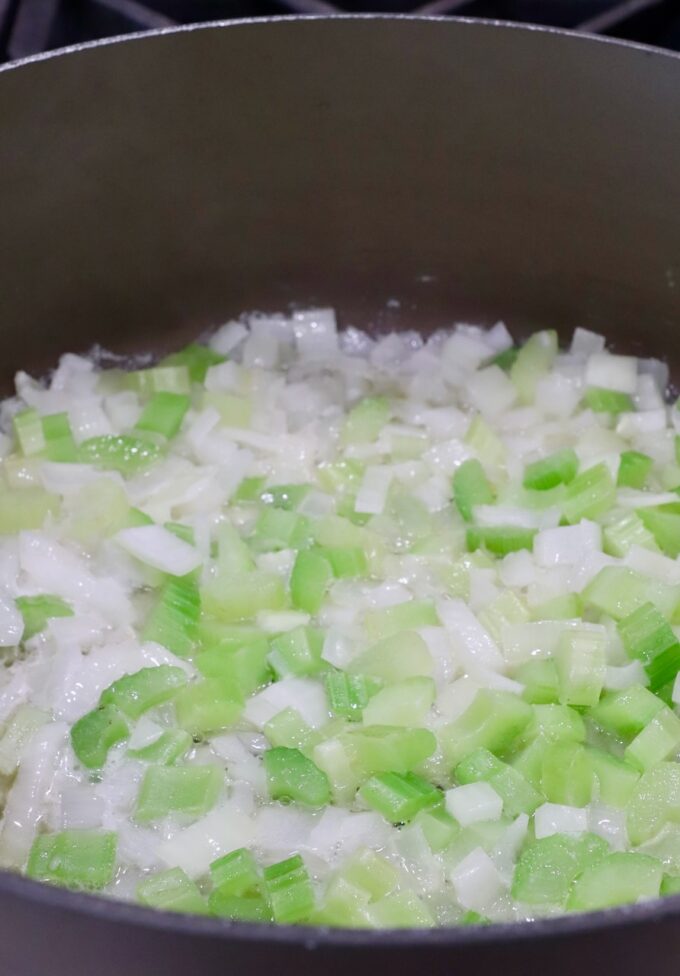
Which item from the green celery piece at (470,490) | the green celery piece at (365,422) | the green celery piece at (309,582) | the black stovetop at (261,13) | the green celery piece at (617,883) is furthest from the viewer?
the black stovetop at (261,13)

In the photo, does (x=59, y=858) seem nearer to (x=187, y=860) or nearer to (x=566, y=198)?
(x=187, y=860)

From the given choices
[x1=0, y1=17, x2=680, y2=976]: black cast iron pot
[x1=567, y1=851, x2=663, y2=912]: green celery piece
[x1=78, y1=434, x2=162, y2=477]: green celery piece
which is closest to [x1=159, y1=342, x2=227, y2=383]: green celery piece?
[x1=0, y1=17, x2=680, y2=976]: black cast iron pot

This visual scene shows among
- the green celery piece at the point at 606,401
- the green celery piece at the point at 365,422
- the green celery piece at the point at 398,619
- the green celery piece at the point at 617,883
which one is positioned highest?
the green celery piece at the point at 606,401

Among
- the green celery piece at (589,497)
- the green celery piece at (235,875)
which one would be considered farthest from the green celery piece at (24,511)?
the green celery piece at (589,497)

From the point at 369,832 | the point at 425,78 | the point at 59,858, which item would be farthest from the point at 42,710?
the point at 425,78

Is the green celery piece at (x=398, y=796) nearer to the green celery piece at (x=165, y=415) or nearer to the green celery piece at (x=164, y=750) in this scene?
the green celery piece at (x=164, y=750)

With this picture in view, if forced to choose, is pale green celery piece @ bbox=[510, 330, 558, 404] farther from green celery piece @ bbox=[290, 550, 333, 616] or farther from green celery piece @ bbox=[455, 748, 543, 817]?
green celery piece @ bbox=[455, 748, 543, 817]

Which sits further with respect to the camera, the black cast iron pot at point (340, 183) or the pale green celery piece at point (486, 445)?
the pale green celery piece at point (486, 445)

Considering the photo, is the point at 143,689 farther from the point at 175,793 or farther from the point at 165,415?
the point at 165,415
